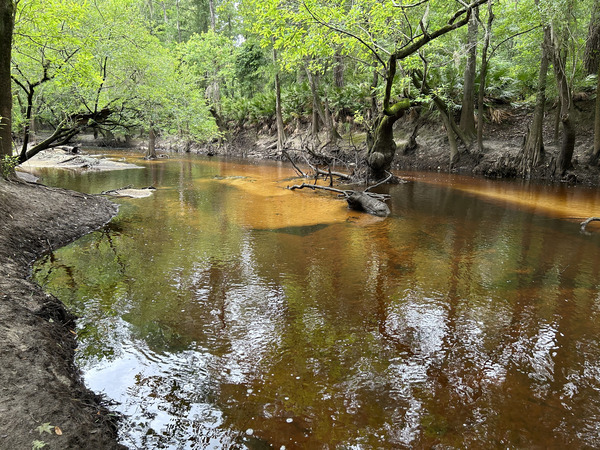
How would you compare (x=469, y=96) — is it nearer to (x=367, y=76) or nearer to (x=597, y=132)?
(x=597, y=132)

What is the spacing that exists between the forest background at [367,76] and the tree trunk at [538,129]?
0.18 feet

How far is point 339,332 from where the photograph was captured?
14.0ft

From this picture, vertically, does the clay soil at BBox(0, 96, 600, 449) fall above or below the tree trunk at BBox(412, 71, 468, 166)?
below

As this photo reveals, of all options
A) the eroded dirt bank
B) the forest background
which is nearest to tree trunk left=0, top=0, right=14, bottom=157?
the forest background

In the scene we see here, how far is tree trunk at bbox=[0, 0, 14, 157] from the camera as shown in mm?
6793

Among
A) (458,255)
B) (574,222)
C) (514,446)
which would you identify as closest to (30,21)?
(458,255)

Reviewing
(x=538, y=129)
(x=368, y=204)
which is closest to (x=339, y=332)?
(x=368, y=204)

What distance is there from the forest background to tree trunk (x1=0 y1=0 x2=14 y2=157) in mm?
57

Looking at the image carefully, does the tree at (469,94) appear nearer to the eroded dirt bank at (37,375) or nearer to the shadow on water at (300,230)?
the shadow on water at (300,230)

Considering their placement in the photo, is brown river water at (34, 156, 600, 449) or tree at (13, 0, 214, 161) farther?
tree at (13, 0, 214, 161)

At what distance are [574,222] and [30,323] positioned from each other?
35.7 feet

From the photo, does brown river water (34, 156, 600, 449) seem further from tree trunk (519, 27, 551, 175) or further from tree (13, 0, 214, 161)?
tree trunk (519, 27, 551, 175)

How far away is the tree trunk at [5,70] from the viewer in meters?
6.79

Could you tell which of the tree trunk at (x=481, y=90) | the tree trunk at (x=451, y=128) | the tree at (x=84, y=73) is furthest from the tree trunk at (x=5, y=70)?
the tree trunk at (x=451, y=128)
